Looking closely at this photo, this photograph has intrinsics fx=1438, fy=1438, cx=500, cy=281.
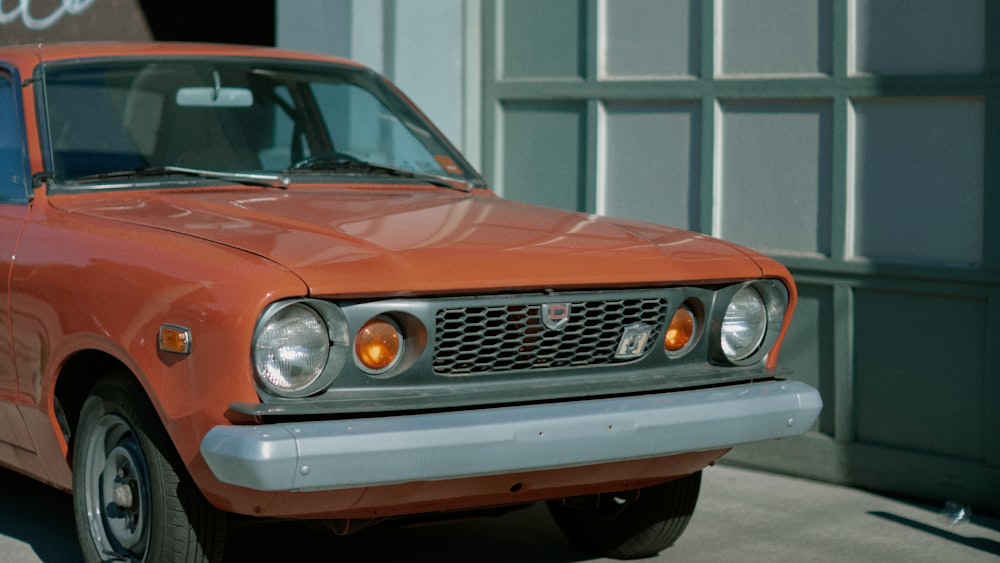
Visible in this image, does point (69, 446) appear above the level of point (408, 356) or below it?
below

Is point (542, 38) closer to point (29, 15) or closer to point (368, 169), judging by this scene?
point (368, 169)

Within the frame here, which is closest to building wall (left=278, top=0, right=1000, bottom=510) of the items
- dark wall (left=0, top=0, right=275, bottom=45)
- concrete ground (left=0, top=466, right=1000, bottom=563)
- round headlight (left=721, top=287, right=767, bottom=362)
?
concrete ground (left=0, top=466, right=1000, bottom=563)

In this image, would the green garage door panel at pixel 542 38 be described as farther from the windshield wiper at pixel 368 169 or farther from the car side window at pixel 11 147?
the car side window at pixel 11 147

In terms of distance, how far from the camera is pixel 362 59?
761 cm

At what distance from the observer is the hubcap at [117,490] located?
384cm

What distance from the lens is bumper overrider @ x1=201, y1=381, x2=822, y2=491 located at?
10.8ft

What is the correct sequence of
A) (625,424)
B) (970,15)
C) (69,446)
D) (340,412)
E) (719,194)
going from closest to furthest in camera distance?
1. (340,412)
2. (625,424)
3. (69,446)
4. (970,15)
5. (719,194)

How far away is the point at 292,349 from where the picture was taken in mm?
3467

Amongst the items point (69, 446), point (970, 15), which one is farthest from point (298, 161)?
point (970, 15)

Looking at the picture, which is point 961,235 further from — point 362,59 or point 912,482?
point 362,59

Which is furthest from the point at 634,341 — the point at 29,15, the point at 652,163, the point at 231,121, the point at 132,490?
the point at 29,15

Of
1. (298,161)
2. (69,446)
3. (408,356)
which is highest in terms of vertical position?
(298,161)

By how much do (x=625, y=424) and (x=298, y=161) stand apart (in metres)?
1.81

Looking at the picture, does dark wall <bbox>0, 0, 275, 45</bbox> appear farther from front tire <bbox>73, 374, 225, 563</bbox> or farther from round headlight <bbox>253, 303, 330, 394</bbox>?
round headlight <bbox>253, 303, 330, 394</bbox>
